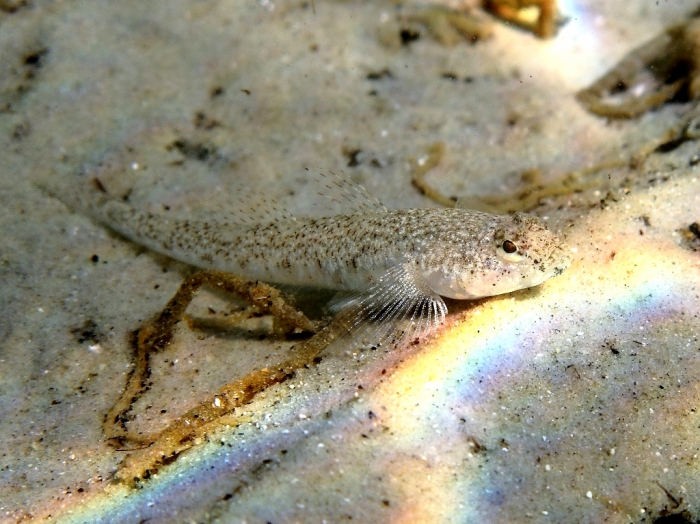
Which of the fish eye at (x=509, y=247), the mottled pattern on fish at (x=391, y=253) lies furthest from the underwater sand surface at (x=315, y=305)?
the fish eye at (x=509, y=247)

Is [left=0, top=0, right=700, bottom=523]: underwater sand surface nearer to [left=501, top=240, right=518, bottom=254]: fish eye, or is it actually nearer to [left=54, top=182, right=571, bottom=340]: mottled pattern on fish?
[left=54, top=182, right=571, bottom=340]: mottled pattern on fish

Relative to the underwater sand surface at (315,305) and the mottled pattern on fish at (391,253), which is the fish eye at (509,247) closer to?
the mottled pattern on fish at (391,253)

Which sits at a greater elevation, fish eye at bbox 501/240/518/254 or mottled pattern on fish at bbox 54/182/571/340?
fish eye at bbox 501/240/518/254

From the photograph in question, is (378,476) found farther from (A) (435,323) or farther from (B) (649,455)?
(B) (649,455)

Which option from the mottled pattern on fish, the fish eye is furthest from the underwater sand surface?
the fish eye

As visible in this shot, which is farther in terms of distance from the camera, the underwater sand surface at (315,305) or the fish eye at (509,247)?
the fish eye at (509,247)

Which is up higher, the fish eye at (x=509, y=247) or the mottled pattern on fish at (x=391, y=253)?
the fish eye at (x=509, y=247)

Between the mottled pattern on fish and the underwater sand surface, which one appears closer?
the underwater sand surface
